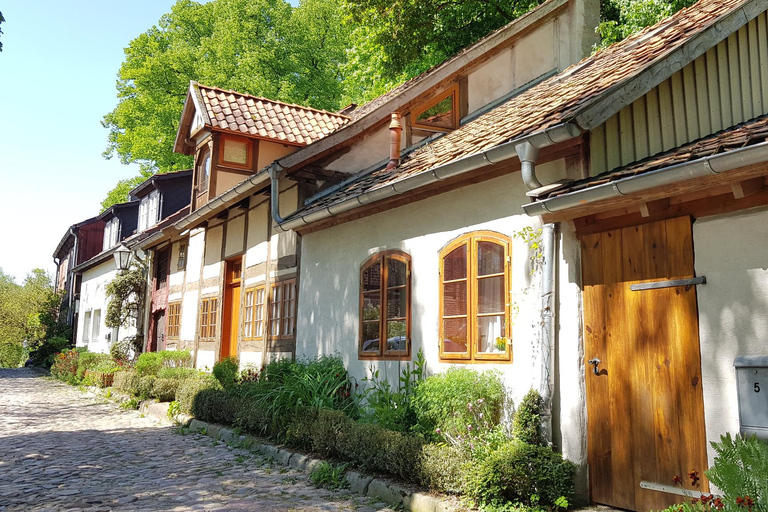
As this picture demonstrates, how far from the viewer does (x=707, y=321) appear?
479 cm

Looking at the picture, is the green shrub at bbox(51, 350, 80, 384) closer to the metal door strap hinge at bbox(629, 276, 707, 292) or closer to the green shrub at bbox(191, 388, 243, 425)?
the green shrub at bbox(191, 388, 243, 425)

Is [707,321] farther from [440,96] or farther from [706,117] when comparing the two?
[440,96]

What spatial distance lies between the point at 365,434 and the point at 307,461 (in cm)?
99

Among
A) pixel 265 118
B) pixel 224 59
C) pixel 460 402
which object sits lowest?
pixel 460 402

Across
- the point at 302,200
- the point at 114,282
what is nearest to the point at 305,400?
the point at 302,200

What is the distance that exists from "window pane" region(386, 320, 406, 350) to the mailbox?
430 centimetres

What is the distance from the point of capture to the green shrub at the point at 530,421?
567cm

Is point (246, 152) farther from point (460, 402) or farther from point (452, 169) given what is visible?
point (460, 402)

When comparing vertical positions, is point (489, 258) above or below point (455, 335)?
above

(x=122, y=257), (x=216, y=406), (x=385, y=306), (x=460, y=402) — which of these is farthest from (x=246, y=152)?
(x=460, y=402)

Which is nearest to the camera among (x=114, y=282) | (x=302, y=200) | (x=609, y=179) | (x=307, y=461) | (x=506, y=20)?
(x=609, y=179)

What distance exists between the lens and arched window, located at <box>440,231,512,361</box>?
21.8 ft

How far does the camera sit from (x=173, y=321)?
17531 millimetres

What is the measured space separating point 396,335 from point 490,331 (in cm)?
180
